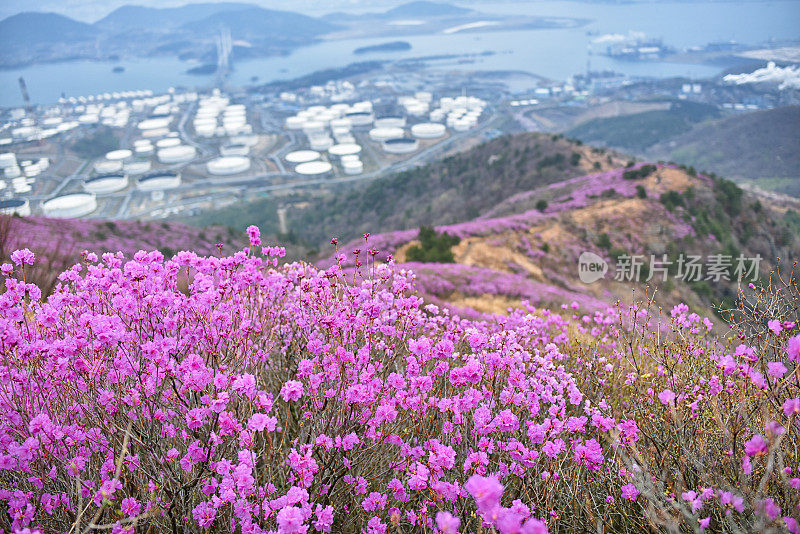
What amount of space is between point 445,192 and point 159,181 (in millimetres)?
53844

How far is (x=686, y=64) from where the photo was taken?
130 metres

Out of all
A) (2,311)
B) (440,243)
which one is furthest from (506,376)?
(440,243)

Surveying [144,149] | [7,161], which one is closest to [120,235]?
[7,161]

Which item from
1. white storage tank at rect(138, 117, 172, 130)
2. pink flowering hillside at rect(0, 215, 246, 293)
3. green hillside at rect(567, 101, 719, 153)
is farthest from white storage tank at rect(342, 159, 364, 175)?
white storage tank at rect(138, 117, 172, 130)

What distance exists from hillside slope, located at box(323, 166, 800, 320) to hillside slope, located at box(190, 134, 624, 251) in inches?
362

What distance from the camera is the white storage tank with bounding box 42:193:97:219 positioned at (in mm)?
59938

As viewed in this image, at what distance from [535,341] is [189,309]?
4.09 m

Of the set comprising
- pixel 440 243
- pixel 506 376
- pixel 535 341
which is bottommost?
pixel 440 243

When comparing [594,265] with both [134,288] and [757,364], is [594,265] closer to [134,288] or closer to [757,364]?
[757,364]

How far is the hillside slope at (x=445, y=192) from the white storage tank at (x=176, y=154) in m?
32.3

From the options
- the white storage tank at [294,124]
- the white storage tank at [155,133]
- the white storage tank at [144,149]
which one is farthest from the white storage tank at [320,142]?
the white storage tank at [155,133]

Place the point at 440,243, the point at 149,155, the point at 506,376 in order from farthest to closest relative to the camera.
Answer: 1. the point at 149,155
2. the point at 440,243
3. the point at 506,376

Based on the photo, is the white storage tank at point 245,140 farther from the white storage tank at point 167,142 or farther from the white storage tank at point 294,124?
the white storage tank at point 167,142

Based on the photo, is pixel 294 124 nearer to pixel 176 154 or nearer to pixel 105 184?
pixel 176 154
